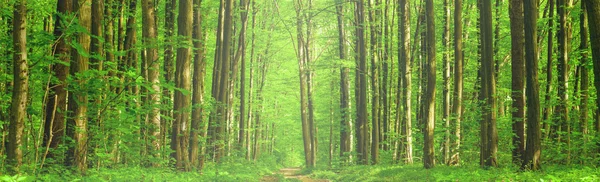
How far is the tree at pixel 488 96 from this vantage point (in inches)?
551

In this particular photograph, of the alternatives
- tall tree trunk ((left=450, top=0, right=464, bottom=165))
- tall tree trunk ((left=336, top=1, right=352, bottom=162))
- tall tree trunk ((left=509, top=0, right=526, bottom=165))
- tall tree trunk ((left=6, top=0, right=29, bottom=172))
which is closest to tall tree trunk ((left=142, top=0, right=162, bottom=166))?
tall tree trunk ((left=6, top=0, right=29, bottom=172))

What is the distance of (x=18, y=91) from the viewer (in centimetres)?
708

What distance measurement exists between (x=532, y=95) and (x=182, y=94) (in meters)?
9.50

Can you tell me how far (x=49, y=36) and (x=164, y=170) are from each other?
792 centimetres

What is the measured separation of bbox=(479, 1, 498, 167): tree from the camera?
13984 mm

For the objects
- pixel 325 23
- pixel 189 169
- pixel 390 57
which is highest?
pixel 325 23

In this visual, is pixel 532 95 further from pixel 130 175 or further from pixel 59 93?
pixel 59 93

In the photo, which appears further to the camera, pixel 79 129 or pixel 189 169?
pixel 189 169

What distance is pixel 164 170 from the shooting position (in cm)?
1482

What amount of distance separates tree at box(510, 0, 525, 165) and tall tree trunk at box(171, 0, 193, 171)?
8881mm

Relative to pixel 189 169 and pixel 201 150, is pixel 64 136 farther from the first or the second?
pixel 201 150

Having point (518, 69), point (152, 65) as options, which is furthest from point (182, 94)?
point (518, 69)

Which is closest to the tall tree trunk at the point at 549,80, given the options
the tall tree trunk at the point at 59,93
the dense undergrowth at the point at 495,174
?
the dense undergrowth at the point at 495,174

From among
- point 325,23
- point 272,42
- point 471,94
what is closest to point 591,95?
point 471,94
